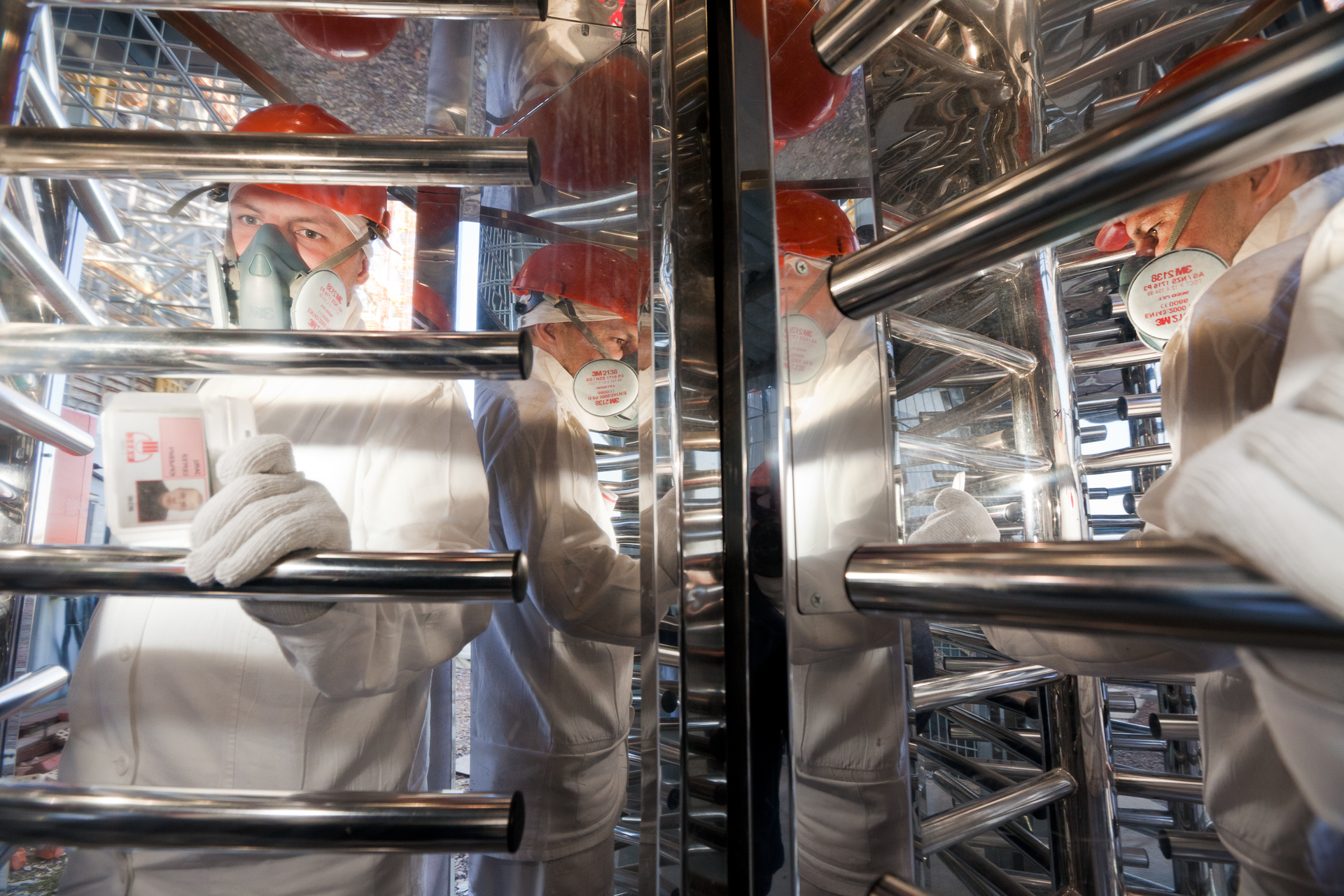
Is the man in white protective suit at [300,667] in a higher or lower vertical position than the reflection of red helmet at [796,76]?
lower

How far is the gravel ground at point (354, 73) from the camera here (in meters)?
0.74

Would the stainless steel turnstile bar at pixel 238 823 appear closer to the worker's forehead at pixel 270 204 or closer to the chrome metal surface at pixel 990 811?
the chrome metal surface at pixel 990 811

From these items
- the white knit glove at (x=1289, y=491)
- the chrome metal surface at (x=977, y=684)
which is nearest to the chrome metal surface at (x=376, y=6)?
the white knit glove at (x=1289, y=491)

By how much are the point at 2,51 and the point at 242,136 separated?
26cm

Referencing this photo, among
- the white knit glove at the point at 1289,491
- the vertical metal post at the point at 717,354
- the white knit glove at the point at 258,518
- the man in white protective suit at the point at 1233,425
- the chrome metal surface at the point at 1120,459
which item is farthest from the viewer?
the chrome metal surface at the point at 1120,459

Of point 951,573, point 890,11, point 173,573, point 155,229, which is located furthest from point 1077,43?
point 173,573

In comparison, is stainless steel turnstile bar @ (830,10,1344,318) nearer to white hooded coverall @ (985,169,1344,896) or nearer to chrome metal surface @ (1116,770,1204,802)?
white hooded coverall @ (985,169,1344,896)

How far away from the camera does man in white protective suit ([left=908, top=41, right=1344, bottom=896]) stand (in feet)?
1.38

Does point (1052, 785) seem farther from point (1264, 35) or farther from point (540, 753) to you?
point (1264, 35)

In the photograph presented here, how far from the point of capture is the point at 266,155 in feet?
1.99

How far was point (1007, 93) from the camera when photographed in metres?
0.91

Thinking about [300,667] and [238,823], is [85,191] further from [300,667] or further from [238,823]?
[238,823]

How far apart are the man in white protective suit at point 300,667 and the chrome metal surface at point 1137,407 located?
1.00 meters

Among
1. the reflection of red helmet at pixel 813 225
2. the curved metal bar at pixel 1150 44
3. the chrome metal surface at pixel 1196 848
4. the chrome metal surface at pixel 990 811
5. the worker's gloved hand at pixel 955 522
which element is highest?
the curved metal bar at pixel 1150 44
